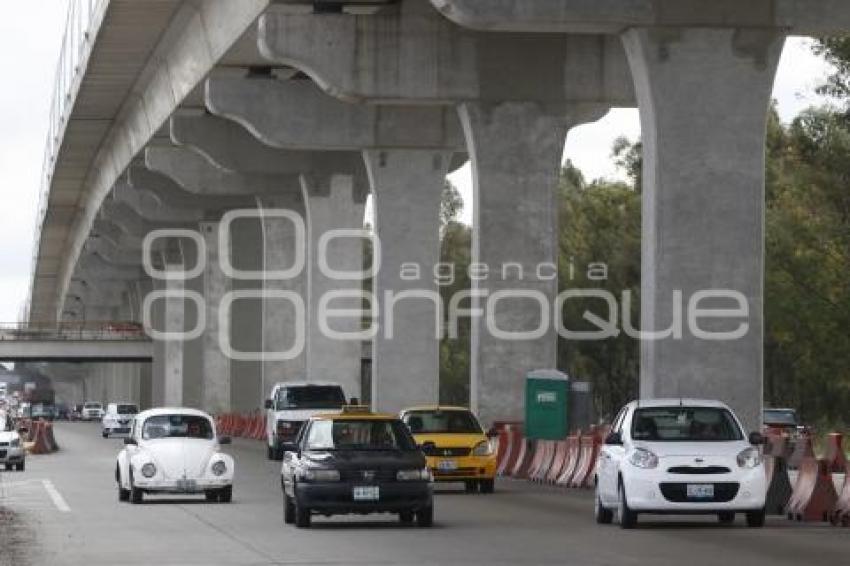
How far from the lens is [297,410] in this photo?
5478 centimetres

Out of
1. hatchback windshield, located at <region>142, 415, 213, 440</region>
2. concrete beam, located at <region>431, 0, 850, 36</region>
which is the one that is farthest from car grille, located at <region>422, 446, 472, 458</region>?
concrete beam, located at <region>431, 0, 850, 36</region>

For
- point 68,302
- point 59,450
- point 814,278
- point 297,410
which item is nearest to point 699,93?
point 297,410

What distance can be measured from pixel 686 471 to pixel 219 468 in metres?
9.50

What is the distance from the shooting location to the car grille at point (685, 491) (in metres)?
25.4

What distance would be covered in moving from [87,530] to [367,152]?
33.8 meters

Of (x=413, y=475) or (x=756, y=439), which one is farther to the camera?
(x=413, y=475)

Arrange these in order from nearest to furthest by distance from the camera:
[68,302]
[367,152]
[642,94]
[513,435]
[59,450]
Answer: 1. [642,94]
2. [513,435]
3. [367,152]
4. [59,450]
5. [68,302]

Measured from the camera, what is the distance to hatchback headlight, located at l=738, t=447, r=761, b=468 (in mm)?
25516

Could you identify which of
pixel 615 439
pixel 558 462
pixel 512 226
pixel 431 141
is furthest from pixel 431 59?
pixel 615 439

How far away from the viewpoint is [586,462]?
3888cm

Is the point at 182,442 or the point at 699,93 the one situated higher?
the point at 699,93

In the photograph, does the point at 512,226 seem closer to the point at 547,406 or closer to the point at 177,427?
the point at 547,406

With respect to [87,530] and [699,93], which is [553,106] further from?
[87,530]

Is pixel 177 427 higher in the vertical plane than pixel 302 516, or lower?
higher
